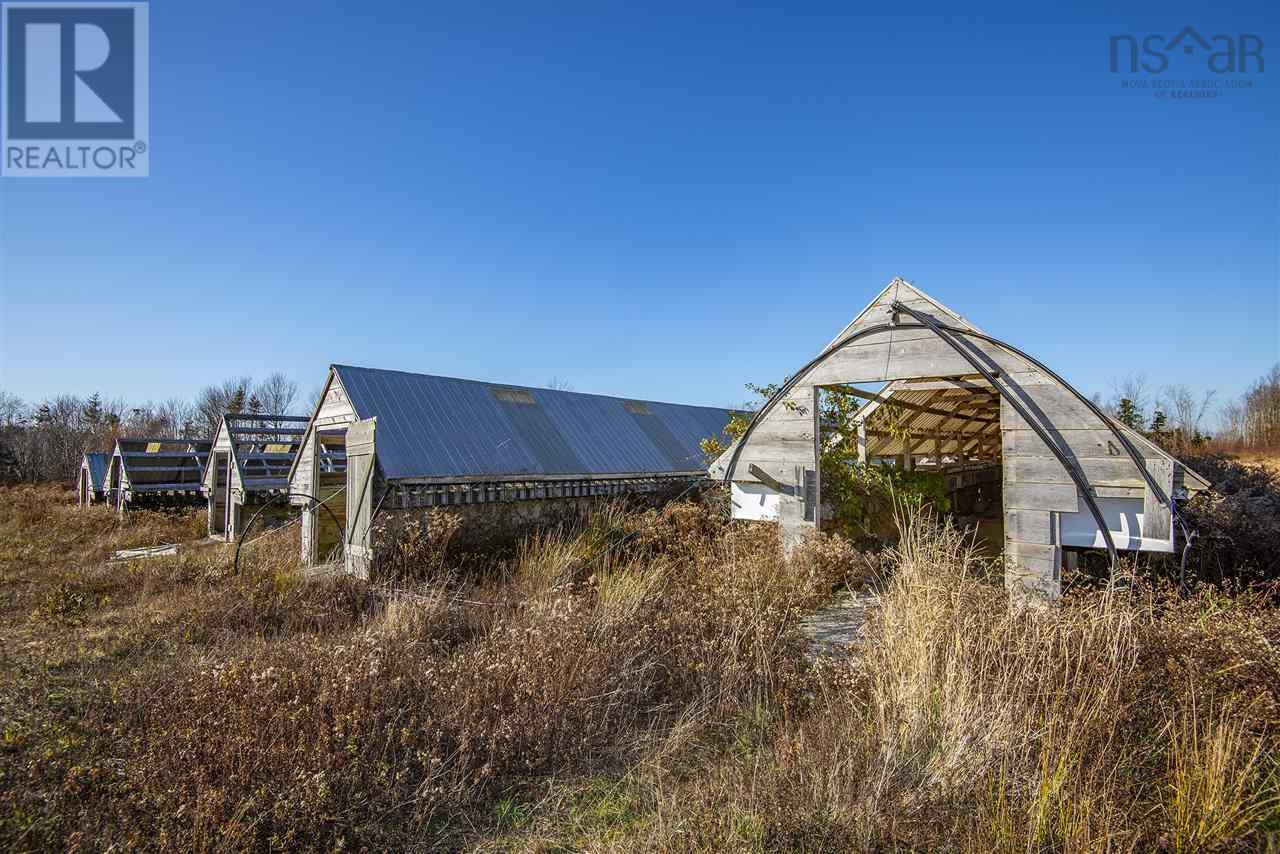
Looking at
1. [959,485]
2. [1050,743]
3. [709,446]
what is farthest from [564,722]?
[959,485]

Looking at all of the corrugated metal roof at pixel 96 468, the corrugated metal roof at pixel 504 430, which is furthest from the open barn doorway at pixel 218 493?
the corrugated metal roof at pixel 96 468

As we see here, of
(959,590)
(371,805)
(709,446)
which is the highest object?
(709,446)

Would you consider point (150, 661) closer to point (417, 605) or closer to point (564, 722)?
point (417, 605)

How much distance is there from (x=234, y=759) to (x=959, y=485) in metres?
13.2

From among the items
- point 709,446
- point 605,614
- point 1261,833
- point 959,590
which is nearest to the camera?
point 1261,833

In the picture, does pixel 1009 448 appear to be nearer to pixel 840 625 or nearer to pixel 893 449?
pixel 840 625

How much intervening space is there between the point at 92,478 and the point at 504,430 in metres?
21.1

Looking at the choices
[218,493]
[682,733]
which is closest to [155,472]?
[218,493]

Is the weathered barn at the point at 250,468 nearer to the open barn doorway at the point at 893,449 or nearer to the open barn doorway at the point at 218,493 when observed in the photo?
the open barn doorway at the point at 218,493

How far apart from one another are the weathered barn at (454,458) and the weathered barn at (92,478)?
14625mm

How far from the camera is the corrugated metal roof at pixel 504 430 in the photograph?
39.9 feet

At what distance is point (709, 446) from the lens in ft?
39.9

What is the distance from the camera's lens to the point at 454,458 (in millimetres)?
12414

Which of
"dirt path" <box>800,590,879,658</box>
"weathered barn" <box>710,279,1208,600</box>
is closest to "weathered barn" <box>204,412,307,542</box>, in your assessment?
"weathered barn" <box>710,279,1208,600</box>
